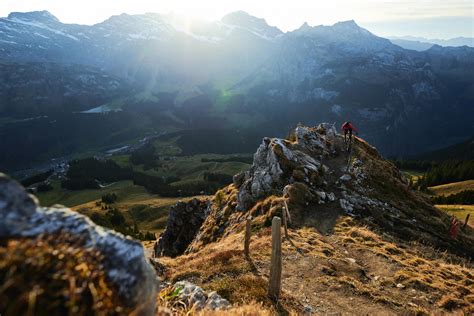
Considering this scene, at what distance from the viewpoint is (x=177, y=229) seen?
50.5 meters

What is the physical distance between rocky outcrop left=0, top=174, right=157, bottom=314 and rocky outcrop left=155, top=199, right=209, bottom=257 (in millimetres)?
43107

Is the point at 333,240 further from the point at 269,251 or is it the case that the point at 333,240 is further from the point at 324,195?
the point at 324,195

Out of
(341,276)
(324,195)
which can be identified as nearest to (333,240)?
(341,276)

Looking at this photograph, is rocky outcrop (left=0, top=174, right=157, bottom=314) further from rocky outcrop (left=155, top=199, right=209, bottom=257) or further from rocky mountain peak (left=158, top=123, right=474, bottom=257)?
rocky outcrop (left=155, top=199, right=209, bottom=257)

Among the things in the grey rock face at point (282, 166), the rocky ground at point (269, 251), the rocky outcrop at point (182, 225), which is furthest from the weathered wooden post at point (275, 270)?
the rocky outcrop at point (182, 225)

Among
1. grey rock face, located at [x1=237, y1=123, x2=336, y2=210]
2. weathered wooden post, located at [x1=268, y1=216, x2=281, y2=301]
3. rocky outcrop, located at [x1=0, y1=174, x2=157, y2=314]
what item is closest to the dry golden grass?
weathered wooden post, located at [x1=268, y1=216, x2=281, y2=301]

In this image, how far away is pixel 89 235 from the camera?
5.14 meters

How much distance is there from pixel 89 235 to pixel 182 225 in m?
46.4

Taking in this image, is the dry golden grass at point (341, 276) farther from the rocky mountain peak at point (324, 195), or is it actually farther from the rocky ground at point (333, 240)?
the rocky mountain peak at point (324, 195)

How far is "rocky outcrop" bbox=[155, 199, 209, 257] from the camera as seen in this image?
48812 millimetres

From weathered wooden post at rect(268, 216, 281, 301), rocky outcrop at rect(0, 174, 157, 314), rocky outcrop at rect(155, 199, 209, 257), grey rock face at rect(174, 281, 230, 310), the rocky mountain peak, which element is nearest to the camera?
rocky outcrop at rect(0, 174, 157, 314)

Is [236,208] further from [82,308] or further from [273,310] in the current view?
[82,308]

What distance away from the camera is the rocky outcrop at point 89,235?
466 cm

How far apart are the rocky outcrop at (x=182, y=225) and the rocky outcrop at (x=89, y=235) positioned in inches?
1697
